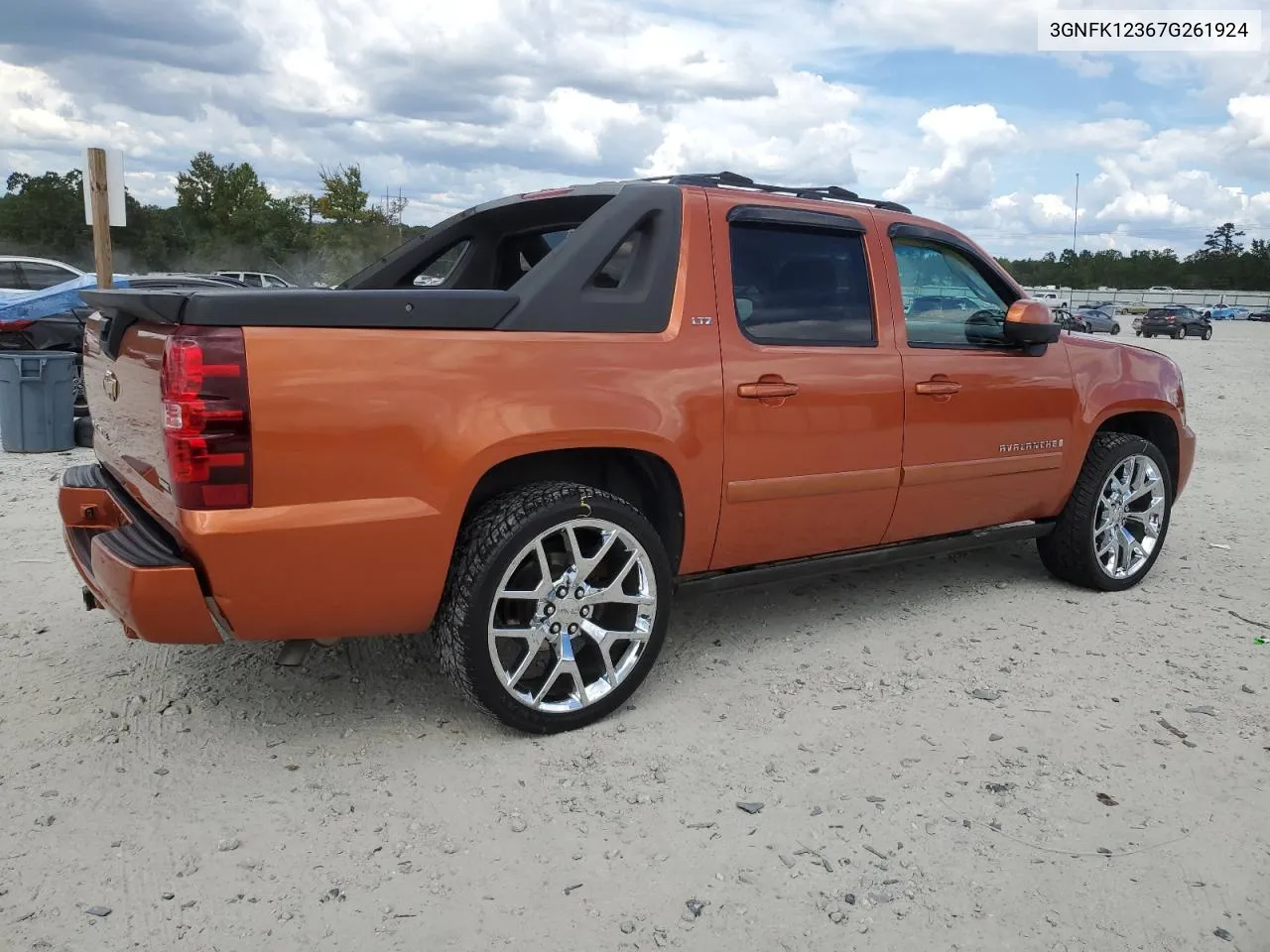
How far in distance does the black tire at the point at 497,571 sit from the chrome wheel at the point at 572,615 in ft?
0.09

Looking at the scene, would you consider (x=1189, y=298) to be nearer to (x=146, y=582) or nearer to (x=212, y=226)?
(x=212, y=226)

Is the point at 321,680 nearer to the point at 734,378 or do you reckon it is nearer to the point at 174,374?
the point at 174,374

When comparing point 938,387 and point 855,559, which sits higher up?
point 938,387

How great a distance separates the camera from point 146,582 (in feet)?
9.00

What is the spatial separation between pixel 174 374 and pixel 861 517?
260cm

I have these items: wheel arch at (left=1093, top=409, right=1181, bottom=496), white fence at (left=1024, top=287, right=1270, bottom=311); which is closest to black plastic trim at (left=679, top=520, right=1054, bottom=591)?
wheel arch at (left=1093, top=409, right=1181, bottom=496)

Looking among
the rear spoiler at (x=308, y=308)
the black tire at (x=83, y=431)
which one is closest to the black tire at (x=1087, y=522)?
the rear spoiler at (x=308, y=308)

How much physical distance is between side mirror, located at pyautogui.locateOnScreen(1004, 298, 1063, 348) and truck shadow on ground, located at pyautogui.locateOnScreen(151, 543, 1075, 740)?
125cm

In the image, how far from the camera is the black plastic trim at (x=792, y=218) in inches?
149

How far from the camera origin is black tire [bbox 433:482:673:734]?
3.11m

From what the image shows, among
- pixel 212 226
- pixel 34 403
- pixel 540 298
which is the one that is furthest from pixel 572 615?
pixel 212 226

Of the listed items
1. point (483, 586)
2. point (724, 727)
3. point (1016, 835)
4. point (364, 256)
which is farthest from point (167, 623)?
point (364, 256)

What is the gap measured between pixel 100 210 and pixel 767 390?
7.54 meters

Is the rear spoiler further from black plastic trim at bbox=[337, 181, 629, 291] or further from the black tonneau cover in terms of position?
black plastic trim at bbox=[337, 181, 629, 291]
